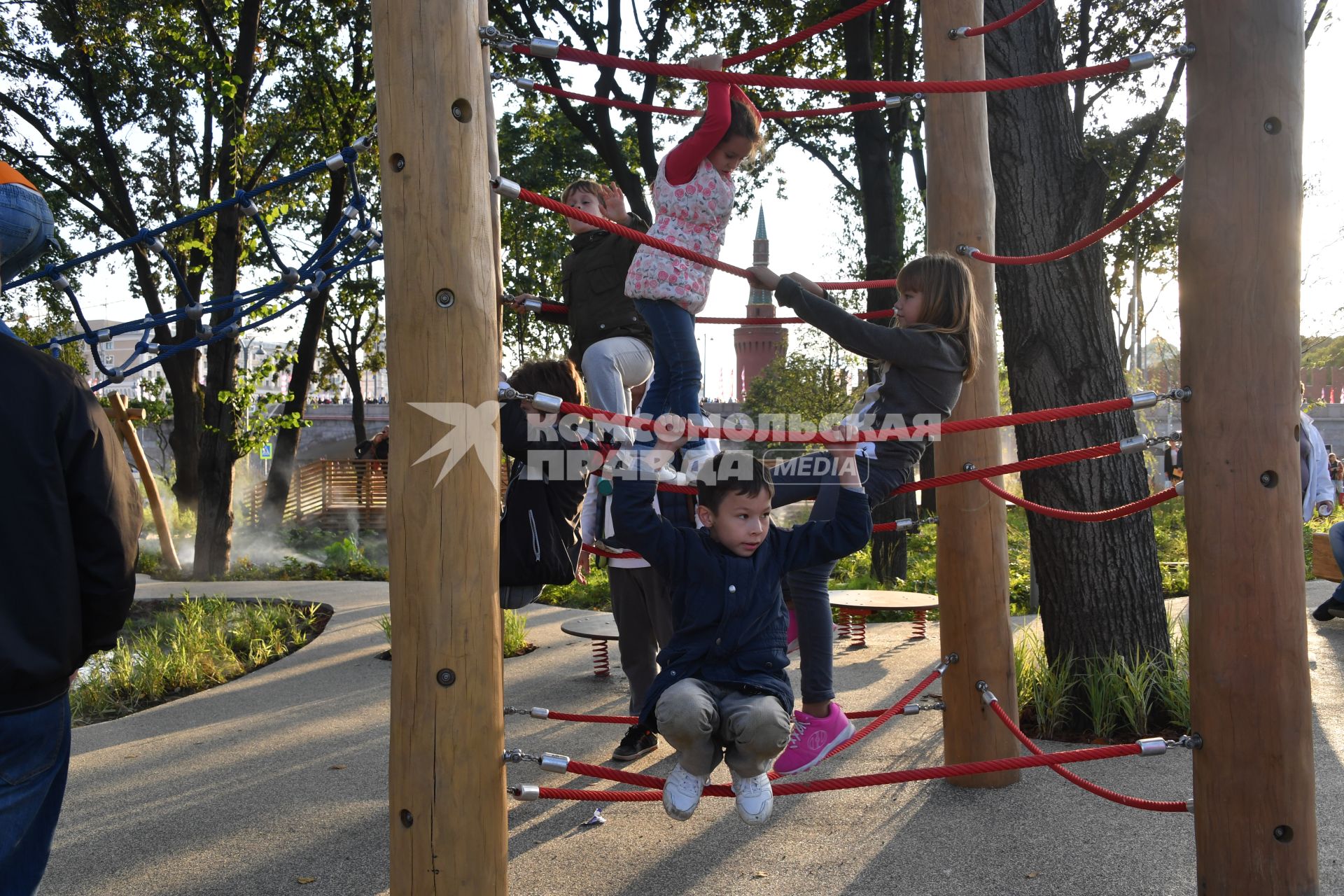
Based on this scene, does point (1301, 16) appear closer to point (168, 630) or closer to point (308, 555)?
point (168, 630)

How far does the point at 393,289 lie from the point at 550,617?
650cm

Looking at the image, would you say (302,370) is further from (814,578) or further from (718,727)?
(718,727)

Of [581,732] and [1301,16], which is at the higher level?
[1301,16]

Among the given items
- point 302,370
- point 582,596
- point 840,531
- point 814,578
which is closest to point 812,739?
point 814,578

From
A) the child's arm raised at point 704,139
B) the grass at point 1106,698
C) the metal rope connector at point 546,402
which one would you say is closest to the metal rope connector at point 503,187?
the metal rope connector at point 546,402

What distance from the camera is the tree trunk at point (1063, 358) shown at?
17.2 ft

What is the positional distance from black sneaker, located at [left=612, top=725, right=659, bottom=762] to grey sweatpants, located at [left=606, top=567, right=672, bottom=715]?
9cm

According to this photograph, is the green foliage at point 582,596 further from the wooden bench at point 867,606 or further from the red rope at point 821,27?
the red rope at point 821,27

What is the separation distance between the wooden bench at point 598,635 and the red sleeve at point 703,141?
3.13 m

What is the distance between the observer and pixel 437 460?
253cm

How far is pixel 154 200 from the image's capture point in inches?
581

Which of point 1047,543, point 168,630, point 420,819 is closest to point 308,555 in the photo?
point 168,630

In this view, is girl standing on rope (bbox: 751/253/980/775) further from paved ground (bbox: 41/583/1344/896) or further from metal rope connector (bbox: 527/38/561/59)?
metal rope connector (bbox: 527/38/561/59)

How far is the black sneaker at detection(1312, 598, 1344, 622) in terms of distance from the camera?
7410mm
